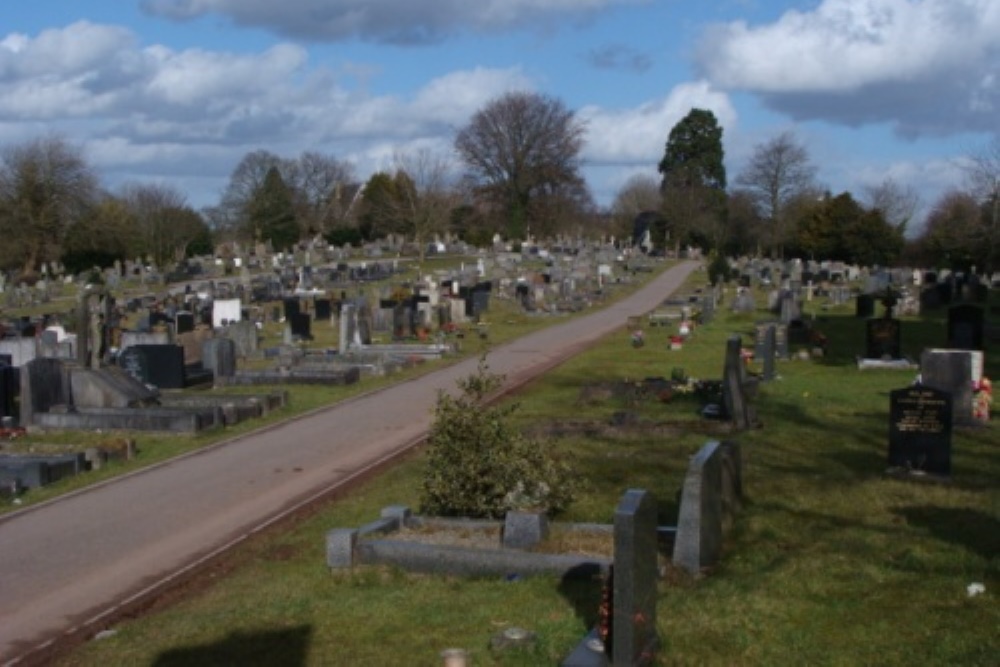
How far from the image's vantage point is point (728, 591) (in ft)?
28.6

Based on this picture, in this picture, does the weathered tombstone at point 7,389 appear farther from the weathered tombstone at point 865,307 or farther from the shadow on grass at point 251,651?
the weathered tombstone at point 865,307

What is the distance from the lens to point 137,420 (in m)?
19.0

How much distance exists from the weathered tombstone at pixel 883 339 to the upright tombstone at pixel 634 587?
64.1ft

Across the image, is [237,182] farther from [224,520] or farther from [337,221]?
[224,520]

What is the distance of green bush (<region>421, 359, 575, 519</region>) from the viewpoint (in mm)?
11203

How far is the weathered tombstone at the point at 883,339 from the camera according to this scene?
25688 mm

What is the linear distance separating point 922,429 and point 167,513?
840 cm

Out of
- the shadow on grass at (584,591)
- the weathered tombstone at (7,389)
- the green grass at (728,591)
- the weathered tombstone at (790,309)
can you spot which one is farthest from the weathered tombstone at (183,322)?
the shadow on grass at (584,591)

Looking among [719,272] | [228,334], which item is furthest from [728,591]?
[719,272]

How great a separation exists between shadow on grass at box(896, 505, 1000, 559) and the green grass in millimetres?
25

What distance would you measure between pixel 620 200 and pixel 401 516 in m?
121

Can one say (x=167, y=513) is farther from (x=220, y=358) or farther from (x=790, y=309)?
(x=790, y=309)

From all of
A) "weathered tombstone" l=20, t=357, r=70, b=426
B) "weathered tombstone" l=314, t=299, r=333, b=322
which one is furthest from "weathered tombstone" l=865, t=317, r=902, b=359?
"weathered tombstone" l=314, t=299, r=333, b=322

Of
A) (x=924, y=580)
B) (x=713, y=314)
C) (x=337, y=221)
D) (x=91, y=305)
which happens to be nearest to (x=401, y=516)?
(x=924, y=580)
